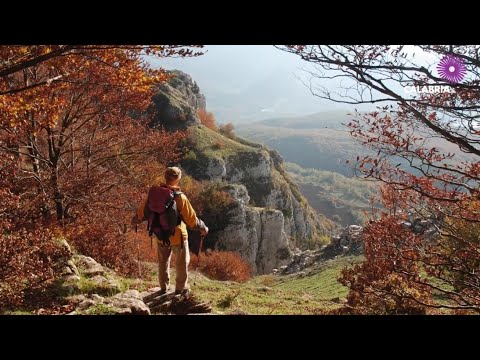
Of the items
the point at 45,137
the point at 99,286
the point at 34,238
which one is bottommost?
the point at 99,286

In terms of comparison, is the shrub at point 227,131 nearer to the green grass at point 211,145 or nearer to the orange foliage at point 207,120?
the orange foliage at point 207,120

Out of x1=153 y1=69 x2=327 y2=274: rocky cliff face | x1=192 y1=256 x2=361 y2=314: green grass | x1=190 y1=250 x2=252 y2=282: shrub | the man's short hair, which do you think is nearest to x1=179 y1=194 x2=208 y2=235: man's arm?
the man's short hair

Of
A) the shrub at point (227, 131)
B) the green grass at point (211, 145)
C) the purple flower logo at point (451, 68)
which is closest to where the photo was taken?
the purple flower logo at point (451, 68)

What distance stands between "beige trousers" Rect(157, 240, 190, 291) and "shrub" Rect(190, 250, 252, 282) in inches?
1158

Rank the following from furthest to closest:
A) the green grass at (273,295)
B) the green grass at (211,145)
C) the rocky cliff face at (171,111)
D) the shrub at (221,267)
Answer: the rocky cliff face at (171,111)
the green grass at (211,145)
the shrub at (221,267)
the green grass at (273,295)

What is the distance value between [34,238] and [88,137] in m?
11.3

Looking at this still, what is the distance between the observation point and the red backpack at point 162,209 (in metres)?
7.30

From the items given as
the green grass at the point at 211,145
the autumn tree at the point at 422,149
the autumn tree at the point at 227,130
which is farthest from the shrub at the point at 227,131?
the autumn tree at the point at 422,149

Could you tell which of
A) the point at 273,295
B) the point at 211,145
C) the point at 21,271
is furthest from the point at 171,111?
the point at 21,271

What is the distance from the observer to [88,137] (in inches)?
778
